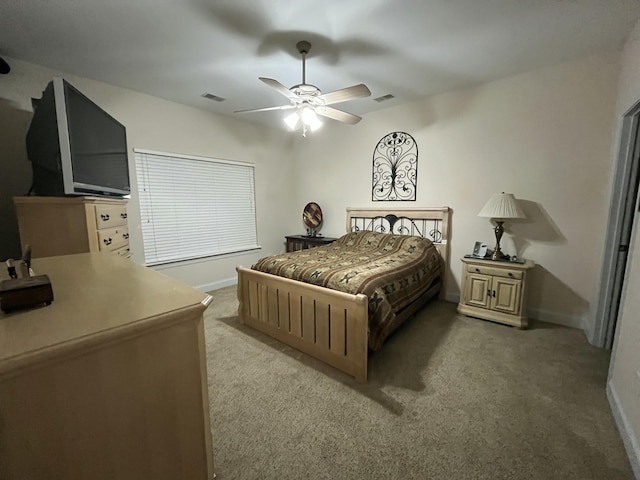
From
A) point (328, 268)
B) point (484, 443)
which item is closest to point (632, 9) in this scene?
point (328, 268)

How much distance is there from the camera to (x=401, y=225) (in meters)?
3.83

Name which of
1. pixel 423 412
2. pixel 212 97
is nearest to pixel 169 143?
pixel 212 97

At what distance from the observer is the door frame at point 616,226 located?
2.15 m

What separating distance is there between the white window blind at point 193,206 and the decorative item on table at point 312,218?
0.88 m

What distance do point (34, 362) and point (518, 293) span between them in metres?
3.35

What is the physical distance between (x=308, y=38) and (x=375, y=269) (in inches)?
78.2

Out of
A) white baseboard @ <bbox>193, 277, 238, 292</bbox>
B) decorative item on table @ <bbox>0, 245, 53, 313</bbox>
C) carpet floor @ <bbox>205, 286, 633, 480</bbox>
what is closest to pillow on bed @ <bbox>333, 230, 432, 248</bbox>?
carpet floor @ <bbox>205, 286, 633, 480</bbox>

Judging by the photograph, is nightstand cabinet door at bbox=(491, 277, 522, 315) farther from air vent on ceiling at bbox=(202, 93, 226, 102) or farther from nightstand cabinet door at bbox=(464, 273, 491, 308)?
air vent on ceiling at bbox=(202, 93, 226, 102)

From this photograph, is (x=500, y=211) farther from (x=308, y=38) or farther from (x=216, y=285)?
(x=216, y=285)

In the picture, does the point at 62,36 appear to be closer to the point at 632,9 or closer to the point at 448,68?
the point at 448,68

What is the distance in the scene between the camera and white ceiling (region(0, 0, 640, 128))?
5.99ft

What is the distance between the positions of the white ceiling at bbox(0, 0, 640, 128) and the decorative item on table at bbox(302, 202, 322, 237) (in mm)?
2019

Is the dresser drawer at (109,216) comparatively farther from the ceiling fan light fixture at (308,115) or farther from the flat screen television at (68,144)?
the ceiling fan light fixture at (308,115)

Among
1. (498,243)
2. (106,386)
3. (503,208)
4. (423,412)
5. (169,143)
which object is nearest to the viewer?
(106,386)
